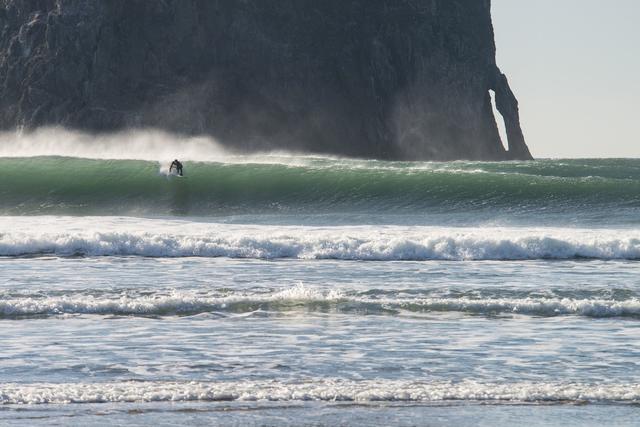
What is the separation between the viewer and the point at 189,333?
1359cm

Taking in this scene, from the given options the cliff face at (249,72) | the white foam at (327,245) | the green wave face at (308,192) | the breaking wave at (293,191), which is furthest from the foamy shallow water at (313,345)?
the cliff face at (249,72)

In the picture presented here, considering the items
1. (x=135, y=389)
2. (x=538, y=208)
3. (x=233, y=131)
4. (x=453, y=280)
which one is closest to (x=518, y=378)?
(x=135, y=389)

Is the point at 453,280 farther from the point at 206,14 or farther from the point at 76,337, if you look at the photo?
the point at 206,14

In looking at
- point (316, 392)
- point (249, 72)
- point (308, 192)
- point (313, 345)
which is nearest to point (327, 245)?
point (313, 345)

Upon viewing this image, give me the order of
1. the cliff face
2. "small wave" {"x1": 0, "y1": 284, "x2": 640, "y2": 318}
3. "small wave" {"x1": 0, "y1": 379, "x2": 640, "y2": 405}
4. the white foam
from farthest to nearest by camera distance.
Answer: the cliff face, the white foam, "small wave" {"x1": 0, "y1": 284, "x2": 640, "y2": 318}, "small wave" {"x1": 0, "y1": 379, "x2": 640, "y2": 405}

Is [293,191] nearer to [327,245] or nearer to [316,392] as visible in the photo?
[327,245]

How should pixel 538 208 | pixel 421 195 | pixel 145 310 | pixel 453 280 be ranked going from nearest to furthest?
pixel 145 310 → pixel 453 280 → pixel 538 208 → pixel 421 195

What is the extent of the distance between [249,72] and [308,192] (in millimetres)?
45725

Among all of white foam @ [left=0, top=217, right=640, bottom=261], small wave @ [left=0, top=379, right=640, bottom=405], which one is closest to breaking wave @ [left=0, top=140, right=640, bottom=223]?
white foam @ [left=0, top=217, right=640, bottom=261]

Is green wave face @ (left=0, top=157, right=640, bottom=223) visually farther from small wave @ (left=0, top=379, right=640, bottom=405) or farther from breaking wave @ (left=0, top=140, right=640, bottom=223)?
small wave @ (left=0, top=379, right=640, bottom=405)

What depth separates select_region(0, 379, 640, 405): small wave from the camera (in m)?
10.3

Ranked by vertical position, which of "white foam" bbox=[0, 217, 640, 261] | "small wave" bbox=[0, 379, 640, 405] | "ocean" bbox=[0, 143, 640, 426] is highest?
"white foam" bbox=[0, 217, 640, 261]

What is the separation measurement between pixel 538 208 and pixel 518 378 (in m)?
25.3

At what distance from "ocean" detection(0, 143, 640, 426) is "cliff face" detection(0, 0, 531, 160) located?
1996 inches
